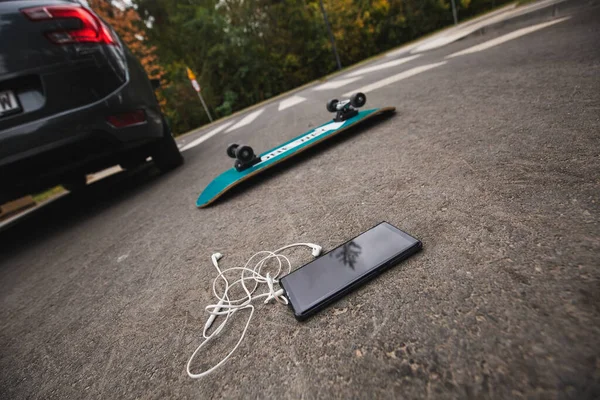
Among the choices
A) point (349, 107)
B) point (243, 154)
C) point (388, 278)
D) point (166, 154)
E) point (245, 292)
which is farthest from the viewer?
point (166, 154)

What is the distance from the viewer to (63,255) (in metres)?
1.90

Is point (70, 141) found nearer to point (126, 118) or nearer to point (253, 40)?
point (126, 118)

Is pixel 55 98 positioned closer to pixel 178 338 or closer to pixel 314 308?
pixel 178 338

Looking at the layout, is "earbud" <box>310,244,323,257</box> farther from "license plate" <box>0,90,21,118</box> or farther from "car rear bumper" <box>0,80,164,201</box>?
"license plate" <box>0,90,21,118</box>

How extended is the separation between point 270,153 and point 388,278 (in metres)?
1.59

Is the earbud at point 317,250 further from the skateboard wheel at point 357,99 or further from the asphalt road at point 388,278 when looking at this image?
the skateboard wheel at point 357,99

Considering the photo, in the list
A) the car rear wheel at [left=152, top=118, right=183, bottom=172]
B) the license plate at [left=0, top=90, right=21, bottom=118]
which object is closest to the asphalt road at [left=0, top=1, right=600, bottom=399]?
the license plate at [left=0, top=90, right=21, bottom=118]

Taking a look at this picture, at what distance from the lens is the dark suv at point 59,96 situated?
1774 mm

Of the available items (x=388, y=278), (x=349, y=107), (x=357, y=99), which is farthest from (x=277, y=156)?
(x=388, y=278)

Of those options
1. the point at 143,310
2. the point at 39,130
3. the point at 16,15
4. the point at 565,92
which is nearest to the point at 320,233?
the point at 143,310

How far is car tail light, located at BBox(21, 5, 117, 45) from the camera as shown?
1830mm

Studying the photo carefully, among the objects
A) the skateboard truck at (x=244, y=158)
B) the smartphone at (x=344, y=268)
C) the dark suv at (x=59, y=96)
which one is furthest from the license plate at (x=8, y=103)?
the smartphone at (x=344, y=268)

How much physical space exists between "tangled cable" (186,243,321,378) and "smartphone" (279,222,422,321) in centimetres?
6

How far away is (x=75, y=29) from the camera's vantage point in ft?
6.45
